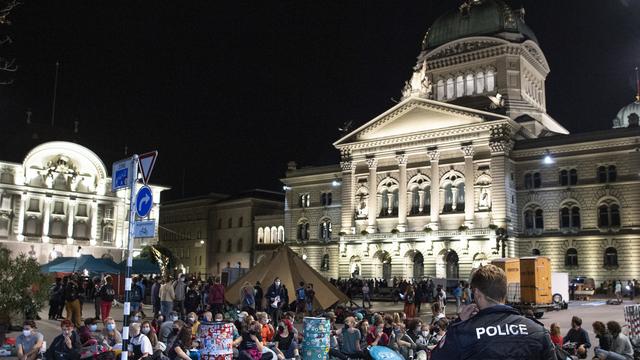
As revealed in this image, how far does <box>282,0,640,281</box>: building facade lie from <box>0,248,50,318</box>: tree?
115 ft

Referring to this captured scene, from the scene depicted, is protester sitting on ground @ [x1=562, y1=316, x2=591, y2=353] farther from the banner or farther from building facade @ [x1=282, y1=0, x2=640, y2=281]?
building facade @ [x1=282, y1=0, x2=640, y2=281]

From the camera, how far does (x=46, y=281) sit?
2227 centimetres

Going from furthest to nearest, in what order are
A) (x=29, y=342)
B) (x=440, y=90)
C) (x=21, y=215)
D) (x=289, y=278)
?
(x=440, y=90) → (x=21, y=215) → (x=289, y=278) → (x=29, y=342)

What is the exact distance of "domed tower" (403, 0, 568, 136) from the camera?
6188cm

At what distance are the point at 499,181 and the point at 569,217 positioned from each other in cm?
614

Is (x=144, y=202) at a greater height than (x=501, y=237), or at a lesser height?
lesser

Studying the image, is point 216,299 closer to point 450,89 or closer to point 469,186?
point 469,186

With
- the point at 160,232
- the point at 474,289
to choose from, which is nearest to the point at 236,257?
the point at 160,232

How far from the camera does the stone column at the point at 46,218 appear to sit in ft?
200

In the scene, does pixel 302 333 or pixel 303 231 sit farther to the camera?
pixel 303 231

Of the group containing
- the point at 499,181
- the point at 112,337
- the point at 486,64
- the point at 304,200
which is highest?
the point at 486,64

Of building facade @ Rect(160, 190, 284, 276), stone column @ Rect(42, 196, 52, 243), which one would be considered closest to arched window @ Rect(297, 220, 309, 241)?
building facade @ Rect(160, 190, 284, 276)

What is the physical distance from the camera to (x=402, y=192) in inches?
2325

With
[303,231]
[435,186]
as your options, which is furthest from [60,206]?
[435,186]
